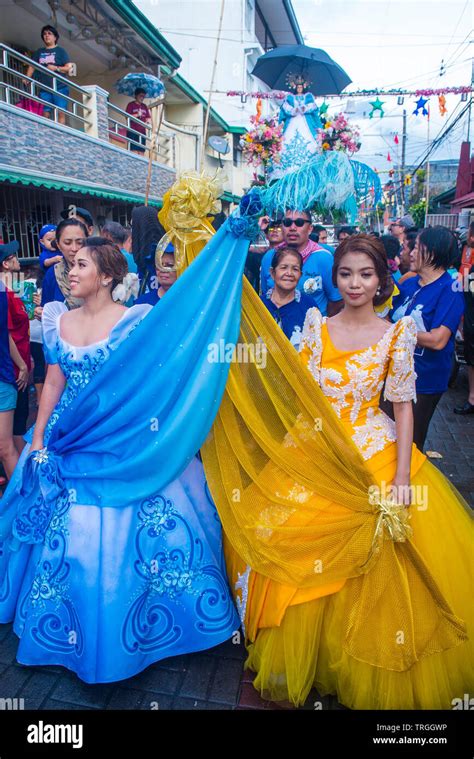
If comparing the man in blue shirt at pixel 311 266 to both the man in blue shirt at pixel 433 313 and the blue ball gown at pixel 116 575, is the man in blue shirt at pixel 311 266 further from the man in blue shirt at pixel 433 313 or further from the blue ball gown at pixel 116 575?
the blue ball gown at pixel 116 575

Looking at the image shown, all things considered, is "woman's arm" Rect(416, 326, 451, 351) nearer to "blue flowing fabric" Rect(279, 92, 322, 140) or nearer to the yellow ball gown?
the yellow ball gown

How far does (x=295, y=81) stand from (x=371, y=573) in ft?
20.1

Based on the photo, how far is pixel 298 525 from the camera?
216cm

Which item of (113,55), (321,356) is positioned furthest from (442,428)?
(113,55)

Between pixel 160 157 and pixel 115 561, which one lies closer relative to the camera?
pixel 115 561

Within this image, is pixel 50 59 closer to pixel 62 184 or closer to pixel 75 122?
pixel 62 184

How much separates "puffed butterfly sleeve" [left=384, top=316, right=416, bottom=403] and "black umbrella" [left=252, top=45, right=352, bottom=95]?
563 cm

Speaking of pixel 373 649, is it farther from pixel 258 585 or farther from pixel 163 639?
pixel 163 639

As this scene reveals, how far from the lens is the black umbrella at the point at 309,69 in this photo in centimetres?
671

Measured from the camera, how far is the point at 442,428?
5582 millimetres

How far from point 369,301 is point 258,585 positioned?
1.33 m

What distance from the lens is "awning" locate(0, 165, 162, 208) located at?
7594 mm

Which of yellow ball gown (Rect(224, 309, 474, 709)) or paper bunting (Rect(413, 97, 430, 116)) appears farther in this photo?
paper bunting (Rect(413, 97, 430, 116))

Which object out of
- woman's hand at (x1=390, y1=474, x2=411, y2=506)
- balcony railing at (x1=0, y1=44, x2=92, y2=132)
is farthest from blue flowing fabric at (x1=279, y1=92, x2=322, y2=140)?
balcony railing at (x1=0, y1=44, x2=92, y2=132)
